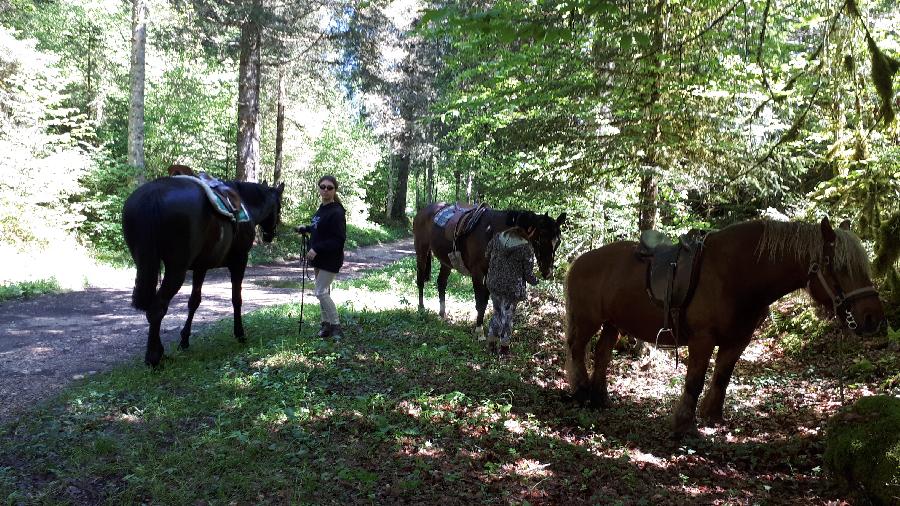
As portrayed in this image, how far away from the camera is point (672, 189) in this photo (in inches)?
309

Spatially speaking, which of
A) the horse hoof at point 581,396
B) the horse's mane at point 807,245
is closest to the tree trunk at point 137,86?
the horse hoof at point 581,396

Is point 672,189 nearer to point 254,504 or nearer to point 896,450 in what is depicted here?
point 896,450

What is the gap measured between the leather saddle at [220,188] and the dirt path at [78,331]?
6.68ft

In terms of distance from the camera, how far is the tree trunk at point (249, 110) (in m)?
17.0

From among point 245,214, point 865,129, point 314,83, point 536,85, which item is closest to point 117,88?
point 314,83

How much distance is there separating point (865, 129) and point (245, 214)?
8033 mm

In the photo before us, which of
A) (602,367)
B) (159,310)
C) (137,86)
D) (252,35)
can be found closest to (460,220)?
(602,367)

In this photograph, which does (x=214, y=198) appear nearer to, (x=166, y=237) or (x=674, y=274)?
(x=166, y=237)

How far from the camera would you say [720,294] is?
468cm

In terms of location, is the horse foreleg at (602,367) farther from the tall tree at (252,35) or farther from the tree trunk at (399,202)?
the tree trunk at (399,202)

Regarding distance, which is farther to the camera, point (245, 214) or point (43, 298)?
point (43, 298)

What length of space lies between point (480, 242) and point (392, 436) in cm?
404

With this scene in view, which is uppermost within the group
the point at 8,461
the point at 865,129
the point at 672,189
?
the point at 865,129

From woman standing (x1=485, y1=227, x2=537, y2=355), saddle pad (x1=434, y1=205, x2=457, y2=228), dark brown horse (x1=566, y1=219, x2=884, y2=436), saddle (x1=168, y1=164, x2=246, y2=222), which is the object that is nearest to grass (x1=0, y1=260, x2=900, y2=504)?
dark brown horse (x1=566, y1=219, x2=884, y2=436)
